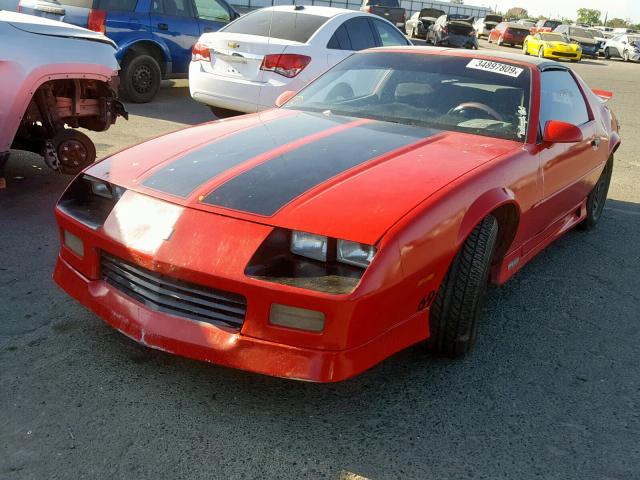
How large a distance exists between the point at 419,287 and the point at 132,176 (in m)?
1.33

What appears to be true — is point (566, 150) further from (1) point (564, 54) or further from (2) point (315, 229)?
(1) point (564, 54)

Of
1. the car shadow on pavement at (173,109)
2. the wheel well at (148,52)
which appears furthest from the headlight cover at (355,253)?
the wheel well at (148,52)

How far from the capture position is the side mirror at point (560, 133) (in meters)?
3.68

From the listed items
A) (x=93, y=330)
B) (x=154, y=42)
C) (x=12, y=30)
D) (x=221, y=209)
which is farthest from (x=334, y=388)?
(x=154, y=42)

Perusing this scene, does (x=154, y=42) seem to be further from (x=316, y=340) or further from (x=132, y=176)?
(x=316, y=340)

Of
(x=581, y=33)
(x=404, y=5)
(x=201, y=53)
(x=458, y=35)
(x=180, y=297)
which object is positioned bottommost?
(x=404, y=5)

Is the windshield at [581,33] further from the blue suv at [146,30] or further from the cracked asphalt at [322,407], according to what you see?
the cracked asphalt at [322,407]

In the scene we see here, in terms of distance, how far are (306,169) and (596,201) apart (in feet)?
10.9

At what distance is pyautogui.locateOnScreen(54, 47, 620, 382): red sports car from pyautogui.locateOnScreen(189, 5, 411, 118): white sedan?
3709 millimetres

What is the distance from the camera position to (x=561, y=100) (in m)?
4.38

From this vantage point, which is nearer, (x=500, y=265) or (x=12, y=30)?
(x=500, y=265)

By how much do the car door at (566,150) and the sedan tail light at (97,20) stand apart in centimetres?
630

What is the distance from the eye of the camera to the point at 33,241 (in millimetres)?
4219

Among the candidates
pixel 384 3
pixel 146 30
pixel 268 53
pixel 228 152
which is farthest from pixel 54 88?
pixel 384 3
